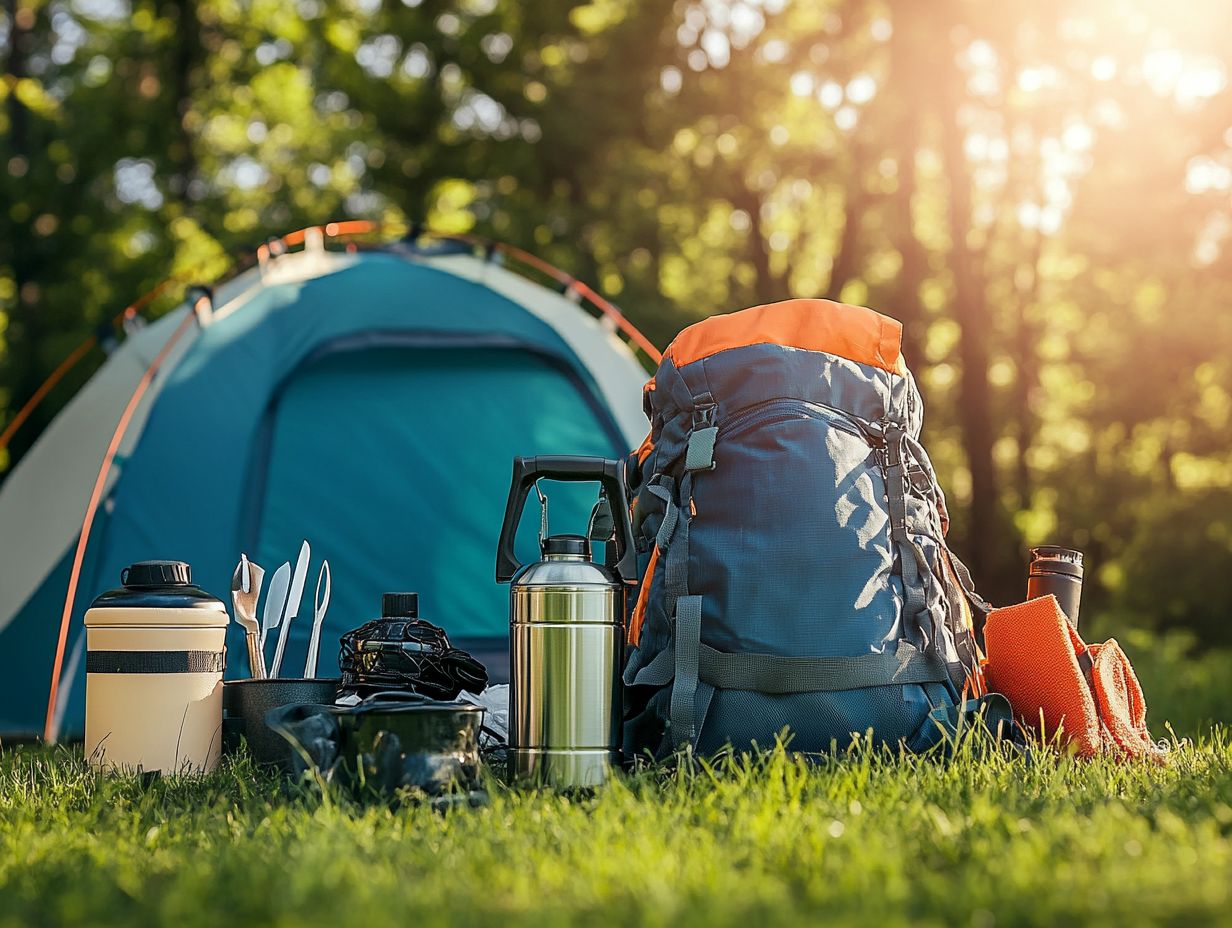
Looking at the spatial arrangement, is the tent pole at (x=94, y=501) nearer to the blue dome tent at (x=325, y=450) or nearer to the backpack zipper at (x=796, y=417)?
the blue dome tent at (x=325, y=450)

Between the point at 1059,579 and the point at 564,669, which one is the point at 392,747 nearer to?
the point at 564,669

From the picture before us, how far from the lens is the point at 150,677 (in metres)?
2.80

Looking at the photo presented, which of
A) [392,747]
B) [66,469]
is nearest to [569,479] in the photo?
[392,747]

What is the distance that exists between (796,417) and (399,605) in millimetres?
951

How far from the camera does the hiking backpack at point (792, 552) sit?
2.75 meters

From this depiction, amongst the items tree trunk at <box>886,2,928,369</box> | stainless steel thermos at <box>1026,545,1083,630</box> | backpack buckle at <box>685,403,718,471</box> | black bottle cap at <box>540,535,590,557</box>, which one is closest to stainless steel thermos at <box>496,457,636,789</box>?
black bottle cap at <box>540,535,590,557</box>

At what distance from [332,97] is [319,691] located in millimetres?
10886

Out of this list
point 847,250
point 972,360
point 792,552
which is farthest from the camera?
point 847,250

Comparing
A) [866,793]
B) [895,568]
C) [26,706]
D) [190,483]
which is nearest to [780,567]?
[895,568]

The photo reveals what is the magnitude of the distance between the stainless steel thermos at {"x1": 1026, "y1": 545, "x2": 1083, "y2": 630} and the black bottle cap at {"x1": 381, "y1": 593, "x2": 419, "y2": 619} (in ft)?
4.76

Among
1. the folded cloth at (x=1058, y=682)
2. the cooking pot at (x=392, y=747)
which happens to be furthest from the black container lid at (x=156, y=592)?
the folded cloth at (x=1058, y=682)

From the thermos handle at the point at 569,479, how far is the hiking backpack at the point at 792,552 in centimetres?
20

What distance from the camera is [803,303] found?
3.02m

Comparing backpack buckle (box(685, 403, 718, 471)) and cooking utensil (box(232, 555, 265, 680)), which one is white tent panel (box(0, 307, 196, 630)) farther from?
backpack buckle (box(685, 403, 718, 471))
